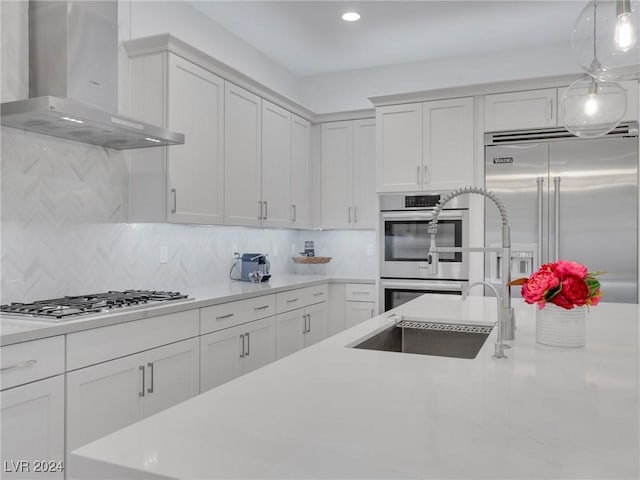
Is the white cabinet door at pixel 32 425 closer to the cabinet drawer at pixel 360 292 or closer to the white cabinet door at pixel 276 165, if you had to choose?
the white cabinet door at pixel 276 165

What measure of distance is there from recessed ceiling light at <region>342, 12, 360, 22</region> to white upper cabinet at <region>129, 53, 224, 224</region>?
3.93ft

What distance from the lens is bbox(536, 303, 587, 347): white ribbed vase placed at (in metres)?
1.56

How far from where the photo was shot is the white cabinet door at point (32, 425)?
177 cm

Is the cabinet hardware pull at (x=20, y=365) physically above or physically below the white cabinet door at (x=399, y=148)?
below

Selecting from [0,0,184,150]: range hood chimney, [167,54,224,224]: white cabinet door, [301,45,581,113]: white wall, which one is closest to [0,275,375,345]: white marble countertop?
[167,54,224,224]: white cabinet door

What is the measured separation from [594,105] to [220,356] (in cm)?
228

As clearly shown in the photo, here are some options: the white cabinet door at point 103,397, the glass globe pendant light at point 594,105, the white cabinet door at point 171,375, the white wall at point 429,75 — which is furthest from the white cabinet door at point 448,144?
the white cabinet door at point 103,397

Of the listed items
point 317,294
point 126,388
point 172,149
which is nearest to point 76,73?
point 172,149

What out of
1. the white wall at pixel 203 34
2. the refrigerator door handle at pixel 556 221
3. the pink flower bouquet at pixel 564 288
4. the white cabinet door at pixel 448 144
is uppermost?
the white wall at pixel 203 34

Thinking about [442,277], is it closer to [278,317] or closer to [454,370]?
[278,317]

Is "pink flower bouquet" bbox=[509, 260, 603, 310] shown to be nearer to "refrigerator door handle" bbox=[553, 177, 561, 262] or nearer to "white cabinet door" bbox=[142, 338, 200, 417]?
"white cabinet door" bbox=[142, 338, 200, 417]

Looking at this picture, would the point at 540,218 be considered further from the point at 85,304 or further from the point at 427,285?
the point at 85,304

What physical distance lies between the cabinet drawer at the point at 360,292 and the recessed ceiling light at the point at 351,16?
7.05 ft

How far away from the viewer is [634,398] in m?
1.09
